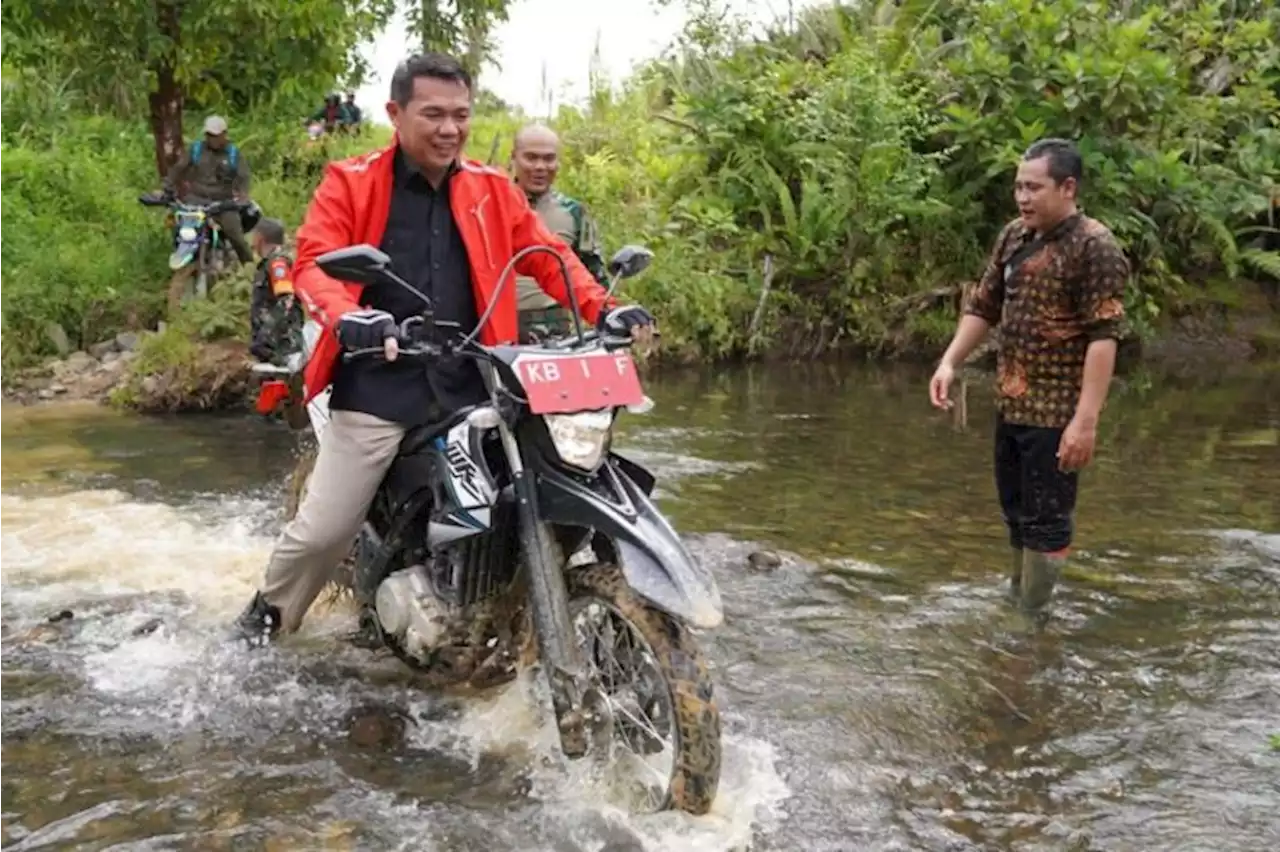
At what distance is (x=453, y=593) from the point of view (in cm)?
432

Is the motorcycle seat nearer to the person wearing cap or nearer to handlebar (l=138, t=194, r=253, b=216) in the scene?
handlebar (l=138, t=194, r=253, b=216)

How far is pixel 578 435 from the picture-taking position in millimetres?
3793

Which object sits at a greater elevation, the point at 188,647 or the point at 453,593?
the point at 453,593

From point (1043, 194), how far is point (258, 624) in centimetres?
347

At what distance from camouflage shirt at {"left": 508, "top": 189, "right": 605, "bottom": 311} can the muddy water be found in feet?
5.15

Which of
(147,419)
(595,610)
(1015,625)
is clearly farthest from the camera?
(147,419)

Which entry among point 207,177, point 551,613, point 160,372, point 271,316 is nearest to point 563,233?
point 551,613

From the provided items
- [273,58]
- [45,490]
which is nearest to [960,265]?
[273,58]

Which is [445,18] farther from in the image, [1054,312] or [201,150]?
[1054,312]

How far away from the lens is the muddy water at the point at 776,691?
382 centimetres

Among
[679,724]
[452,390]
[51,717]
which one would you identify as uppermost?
[452,390]

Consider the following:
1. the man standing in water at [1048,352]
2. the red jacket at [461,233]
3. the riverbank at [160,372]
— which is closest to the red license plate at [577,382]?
the red jacket at [461,233]

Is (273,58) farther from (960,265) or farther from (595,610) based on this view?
(595,610)

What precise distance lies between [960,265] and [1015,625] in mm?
9369
